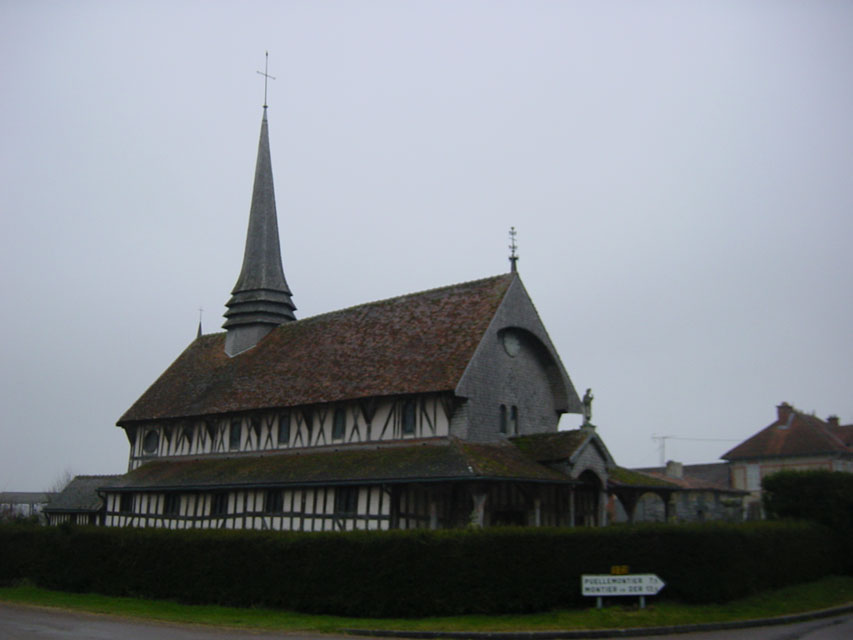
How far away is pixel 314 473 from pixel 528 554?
11.7m

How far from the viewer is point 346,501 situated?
93.9 ft

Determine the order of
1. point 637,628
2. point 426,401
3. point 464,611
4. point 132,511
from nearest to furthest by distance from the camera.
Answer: point 637,628, point 464,611, point 426,401, point 132,511

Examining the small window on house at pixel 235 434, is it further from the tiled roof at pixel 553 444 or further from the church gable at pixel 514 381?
the tiled roof at pixel 553 444

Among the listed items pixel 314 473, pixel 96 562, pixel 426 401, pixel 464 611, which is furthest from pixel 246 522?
pixel 464 611

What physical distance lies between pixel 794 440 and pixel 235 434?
122 ft

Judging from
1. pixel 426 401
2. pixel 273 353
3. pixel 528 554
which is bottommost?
pixel 528 554

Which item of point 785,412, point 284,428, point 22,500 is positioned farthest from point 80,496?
point 22,500

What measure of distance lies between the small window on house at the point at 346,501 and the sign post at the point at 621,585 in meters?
10.7

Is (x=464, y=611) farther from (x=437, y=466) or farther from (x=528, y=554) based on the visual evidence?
(x=437, y=466)

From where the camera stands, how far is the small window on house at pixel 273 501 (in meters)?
30.8

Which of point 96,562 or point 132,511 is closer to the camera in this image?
point 96,562

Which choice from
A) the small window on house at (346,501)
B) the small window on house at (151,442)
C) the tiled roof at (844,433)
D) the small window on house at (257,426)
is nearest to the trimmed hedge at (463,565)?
the small window on house at (346,501)

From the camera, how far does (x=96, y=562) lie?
2644 cm

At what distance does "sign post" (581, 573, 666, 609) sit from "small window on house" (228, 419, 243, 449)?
20215mm
